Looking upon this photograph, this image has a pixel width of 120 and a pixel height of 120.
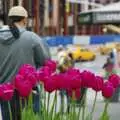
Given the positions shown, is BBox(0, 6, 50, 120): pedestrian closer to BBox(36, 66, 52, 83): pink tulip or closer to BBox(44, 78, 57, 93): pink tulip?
BBox(36, 66, 52, 83): pink tulip

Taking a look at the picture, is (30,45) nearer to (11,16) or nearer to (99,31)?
(11,16)

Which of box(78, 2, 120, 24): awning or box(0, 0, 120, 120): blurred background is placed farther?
box(78, 2, 120, 24): awning

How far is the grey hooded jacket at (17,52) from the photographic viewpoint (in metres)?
5.36

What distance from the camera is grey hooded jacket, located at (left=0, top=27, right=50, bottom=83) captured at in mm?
5363

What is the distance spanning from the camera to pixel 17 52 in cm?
539

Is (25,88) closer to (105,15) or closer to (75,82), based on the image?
(75,82)

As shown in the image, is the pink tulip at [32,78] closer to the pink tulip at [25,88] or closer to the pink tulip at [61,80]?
the pink tulip at [25,88]

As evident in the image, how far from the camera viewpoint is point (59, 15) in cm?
6731

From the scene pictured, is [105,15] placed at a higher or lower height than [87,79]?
lower

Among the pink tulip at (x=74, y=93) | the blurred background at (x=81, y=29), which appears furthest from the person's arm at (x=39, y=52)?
the pink tulip at (x=74, y=93)

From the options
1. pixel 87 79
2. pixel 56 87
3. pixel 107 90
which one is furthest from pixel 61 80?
pixel 107 90

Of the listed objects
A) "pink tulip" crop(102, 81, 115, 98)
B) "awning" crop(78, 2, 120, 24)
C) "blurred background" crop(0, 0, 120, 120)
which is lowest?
"blurred background" crop(0, 0, 120, 120)

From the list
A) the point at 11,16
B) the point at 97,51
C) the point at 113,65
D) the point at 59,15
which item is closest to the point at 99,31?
the point at 59,15

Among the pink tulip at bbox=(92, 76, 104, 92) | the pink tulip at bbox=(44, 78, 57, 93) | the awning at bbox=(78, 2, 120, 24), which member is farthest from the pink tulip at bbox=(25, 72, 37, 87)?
the awning at bbox=(78, 2, 120, 24)
